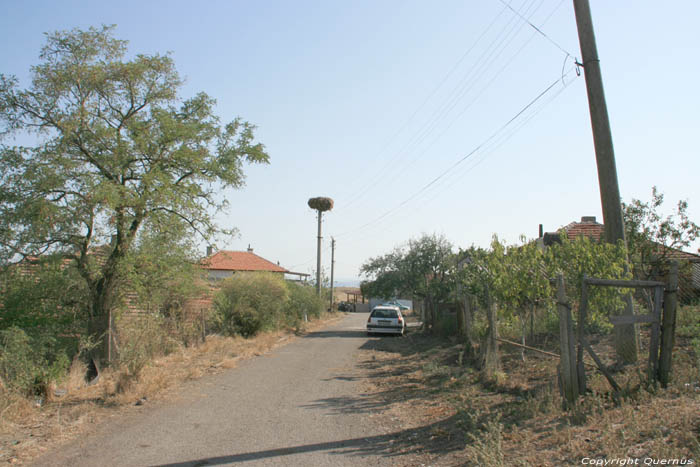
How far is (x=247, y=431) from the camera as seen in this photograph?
266 inches

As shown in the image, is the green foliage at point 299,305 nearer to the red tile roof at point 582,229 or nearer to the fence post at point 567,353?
the red tile roof at point 582,229

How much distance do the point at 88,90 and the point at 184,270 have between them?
15.7ft

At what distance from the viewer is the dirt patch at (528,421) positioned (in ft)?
15.4

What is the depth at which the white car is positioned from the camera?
23.8 m

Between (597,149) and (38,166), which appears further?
(38,166)

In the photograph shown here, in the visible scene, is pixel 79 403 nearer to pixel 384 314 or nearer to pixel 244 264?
pixel 384 314

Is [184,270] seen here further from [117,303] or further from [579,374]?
[579,374]

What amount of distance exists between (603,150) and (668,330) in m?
3.83

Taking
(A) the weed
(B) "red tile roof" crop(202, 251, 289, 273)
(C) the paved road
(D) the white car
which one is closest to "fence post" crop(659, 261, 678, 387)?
(A) the weed

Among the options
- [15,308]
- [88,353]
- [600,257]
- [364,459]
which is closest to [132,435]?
[364,459]

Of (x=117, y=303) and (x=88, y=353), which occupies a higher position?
(x=117, y=303)

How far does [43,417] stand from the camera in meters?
7.69

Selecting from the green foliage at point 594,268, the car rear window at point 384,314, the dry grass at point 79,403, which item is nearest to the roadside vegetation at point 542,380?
the green foliage at point 594,268

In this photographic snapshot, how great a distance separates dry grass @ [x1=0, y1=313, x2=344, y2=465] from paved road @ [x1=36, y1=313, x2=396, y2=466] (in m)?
0.38
